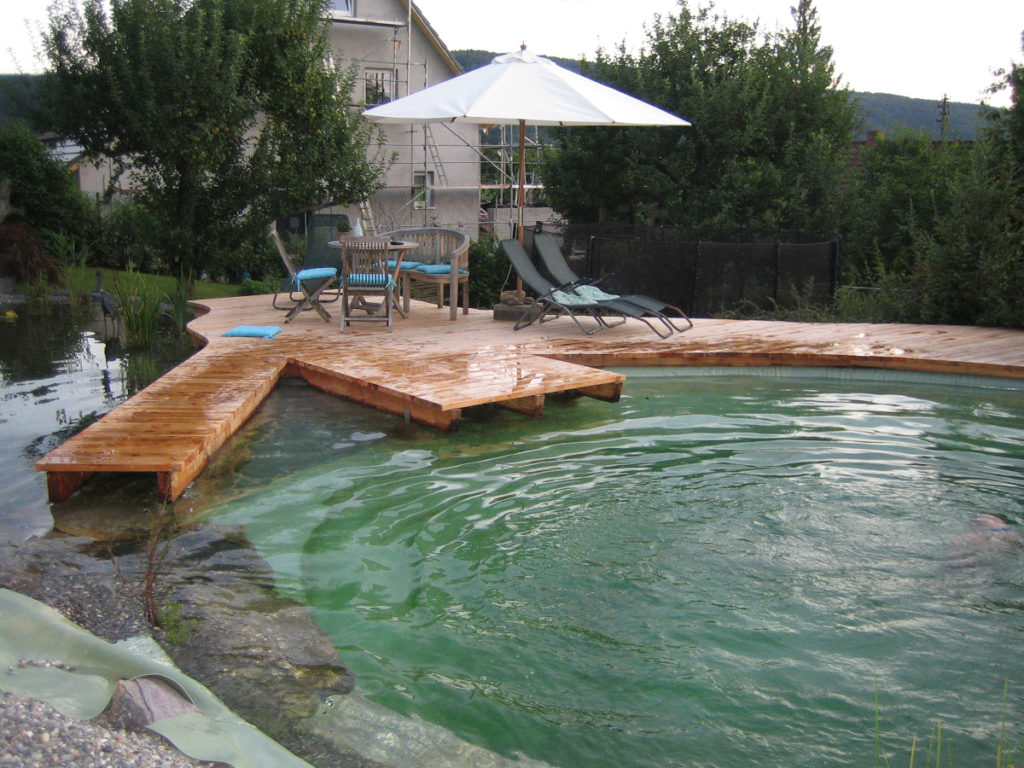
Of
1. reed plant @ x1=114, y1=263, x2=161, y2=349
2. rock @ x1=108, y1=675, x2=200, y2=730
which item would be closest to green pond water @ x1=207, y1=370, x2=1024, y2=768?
rock @ x1=108, y1=675, x2=200, y2=730

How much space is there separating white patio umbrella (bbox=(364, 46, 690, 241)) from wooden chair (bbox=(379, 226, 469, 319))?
38.0 inches

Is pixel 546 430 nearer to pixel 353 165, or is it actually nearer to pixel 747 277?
pixel 747 277

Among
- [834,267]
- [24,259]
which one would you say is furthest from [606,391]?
[24,259]

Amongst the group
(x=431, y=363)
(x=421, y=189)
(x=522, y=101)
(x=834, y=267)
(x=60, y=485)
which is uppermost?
(x=421, y=189)

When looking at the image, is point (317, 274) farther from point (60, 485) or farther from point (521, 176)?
point (60, 485)

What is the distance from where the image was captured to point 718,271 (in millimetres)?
11078

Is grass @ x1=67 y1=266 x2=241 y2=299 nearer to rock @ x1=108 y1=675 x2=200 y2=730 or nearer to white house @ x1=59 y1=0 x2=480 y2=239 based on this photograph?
white house @ x1=59 y1=0 x2=480 y2=239

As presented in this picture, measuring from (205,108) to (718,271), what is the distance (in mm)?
7557

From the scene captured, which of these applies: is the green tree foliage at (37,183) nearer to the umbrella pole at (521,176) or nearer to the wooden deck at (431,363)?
the wooden deck at (431,363)

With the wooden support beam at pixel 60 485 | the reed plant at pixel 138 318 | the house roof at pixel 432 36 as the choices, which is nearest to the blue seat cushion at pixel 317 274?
the reed plant at pixel 138 318

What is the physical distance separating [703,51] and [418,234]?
9.18 m

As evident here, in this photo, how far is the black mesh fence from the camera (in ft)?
35.9

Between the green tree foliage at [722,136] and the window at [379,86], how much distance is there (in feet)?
26.1

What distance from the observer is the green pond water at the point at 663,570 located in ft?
9.72
